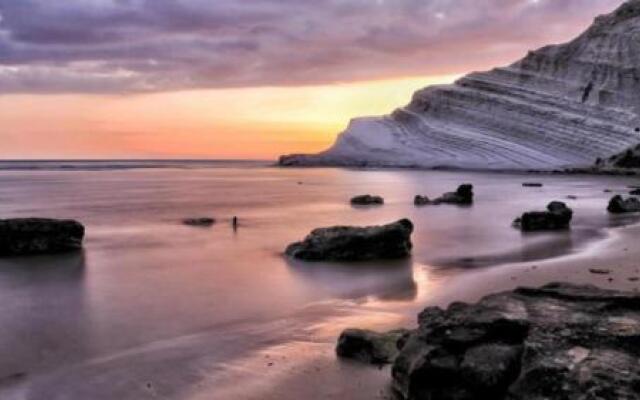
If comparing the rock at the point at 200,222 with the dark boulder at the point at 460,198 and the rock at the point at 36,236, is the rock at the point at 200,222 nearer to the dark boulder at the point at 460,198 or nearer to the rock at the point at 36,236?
the rock at the point at 36,236

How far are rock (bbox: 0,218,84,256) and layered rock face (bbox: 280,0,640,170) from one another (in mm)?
58898

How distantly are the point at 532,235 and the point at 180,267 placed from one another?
9680 millimetres

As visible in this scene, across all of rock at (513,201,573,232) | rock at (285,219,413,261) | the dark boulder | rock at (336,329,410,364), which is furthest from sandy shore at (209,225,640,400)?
the dark boulder

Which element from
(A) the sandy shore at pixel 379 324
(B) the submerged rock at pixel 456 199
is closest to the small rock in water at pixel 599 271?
(A) the sandy shore at pixel 379 324

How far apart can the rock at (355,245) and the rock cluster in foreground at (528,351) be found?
8.42 m

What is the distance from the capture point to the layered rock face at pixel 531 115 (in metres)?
71.8

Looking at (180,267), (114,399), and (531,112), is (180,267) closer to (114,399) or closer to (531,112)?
(114,399)

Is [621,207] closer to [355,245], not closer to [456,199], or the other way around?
[456,199]

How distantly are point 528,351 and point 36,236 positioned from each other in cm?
1381

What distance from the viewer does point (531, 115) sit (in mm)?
74312

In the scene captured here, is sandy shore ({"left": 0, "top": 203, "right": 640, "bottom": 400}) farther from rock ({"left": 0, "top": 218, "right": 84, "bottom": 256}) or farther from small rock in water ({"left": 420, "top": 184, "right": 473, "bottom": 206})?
small rock in water ({"left": 420, "top": 184, "right": 473, "bottom": 206})

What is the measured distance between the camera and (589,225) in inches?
880

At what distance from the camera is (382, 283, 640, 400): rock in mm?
5285

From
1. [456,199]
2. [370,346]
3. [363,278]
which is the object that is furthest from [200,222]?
[370,346]
